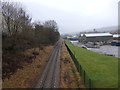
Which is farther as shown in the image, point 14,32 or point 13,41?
point 14,32

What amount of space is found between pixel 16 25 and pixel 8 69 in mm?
19191

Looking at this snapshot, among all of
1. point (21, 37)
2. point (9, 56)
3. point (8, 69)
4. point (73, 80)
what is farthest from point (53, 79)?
point (21, 37)

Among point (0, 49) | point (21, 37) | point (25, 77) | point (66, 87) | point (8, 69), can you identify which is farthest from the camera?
point (21, 37)

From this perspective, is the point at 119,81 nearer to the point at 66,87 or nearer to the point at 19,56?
the point at 66,87

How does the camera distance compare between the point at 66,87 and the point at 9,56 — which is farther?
the point at 9,56

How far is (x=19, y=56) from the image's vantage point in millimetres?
31406

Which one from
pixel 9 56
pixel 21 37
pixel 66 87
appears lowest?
pixel 66 87

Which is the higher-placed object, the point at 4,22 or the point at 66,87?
the point at 4,22

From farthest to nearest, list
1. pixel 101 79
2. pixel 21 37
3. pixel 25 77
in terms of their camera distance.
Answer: pixel 21 37 < pixel 25 77 < pixel 101 79

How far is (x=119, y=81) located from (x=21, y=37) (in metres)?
20.0

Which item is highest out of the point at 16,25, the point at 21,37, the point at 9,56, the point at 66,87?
the point at 16,25

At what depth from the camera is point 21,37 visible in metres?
31.3

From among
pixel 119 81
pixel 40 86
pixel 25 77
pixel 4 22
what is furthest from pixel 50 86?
pixel 4 22

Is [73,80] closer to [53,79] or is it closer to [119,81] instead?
[53,79]
